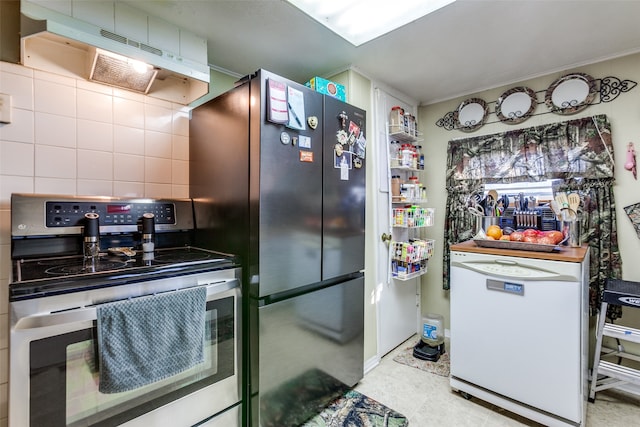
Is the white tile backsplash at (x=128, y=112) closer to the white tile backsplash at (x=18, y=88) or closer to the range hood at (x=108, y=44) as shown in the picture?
the range hood at (x=108, y=44)

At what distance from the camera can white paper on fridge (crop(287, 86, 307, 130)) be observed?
151cm

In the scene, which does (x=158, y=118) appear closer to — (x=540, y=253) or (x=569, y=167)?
(x=540, y=253)

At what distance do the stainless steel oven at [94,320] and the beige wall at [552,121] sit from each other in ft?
7.01

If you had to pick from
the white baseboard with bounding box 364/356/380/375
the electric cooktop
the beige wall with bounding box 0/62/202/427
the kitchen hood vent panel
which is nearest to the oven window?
the electric cooktop

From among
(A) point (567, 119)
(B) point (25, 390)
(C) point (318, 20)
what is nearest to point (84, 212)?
(B) point (25, 390)


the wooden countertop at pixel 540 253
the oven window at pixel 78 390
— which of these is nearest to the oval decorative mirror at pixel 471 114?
the wooden countertop at pixel 540 253

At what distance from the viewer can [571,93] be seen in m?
2.18

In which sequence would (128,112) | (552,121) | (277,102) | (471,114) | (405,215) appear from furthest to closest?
(471,114) → (405,215) → (552,121) → (128,112) → (277,102)

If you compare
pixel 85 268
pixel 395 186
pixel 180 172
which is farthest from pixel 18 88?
pixel 395 186

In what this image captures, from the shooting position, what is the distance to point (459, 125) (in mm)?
2723

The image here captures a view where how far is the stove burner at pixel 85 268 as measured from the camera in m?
1.07

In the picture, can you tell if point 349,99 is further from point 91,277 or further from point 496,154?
point 91,277

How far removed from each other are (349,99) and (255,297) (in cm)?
153

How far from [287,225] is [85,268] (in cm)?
85
